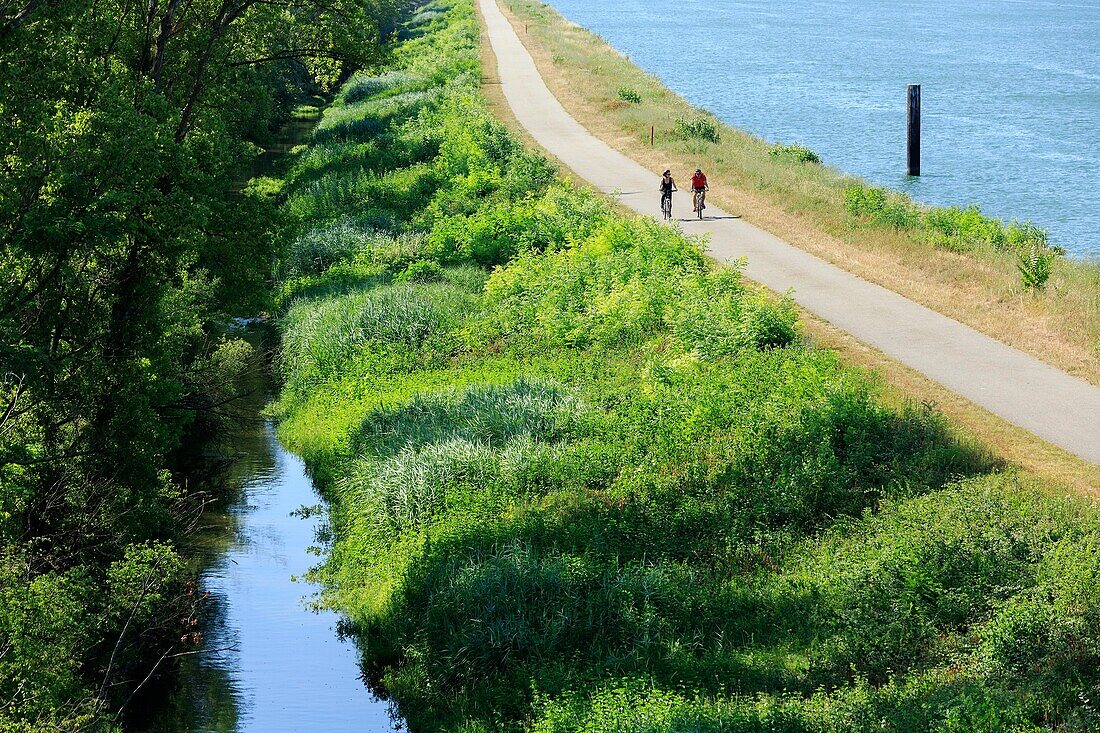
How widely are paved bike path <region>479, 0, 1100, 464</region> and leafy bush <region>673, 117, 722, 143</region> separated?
4301mm

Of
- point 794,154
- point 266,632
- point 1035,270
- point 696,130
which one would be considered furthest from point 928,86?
point 266,632

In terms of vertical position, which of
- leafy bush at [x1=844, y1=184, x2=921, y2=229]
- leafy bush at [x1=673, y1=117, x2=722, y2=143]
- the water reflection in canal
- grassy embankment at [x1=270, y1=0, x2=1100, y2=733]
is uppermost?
leafy bush at [x1=673, y1=117, x2=722, y2=143]

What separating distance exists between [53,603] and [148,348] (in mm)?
4682

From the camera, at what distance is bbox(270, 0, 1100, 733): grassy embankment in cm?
1227

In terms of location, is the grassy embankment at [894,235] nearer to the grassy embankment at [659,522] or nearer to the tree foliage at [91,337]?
the grassy embankment at [659,522]

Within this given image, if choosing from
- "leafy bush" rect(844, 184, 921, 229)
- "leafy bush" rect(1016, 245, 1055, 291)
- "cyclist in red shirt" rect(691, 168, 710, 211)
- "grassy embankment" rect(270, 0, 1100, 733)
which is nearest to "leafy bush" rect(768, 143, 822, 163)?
"leafy bush" rect(844, 184, 921, 229)

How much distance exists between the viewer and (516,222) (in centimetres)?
2855

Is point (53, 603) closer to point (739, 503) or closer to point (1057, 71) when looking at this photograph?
point (739, 503)

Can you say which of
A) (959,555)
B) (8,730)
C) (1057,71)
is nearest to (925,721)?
(959,555)

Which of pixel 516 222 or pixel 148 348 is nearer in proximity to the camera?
pixel 148 348

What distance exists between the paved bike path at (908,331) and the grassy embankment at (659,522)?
1.24m

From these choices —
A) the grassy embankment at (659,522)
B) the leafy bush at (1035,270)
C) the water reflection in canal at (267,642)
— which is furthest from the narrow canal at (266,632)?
the leafy bush at (1035,270)

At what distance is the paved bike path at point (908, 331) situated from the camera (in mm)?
16375

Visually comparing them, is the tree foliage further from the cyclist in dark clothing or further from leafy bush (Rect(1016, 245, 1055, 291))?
leafy bush (Rect(1016, 245, 1055, 291))
